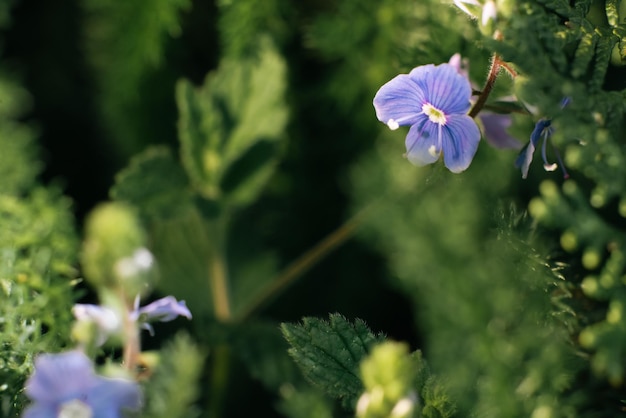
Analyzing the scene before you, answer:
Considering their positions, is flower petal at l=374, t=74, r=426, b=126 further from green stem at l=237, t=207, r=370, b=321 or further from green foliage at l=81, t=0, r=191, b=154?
green foliage at l=81, t=0, r=191, b=154

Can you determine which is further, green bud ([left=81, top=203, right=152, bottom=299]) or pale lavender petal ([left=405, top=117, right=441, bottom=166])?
green bud ([left=81, top=203, right=152, bottom=299])

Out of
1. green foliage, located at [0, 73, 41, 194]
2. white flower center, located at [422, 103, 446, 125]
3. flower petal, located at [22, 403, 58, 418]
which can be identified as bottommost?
white flower center, located at [422, 103, 446, 125]

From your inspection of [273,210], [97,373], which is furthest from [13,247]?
[273,210]

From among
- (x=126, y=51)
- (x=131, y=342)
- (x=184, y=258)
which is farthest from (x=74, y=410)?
(x=126, y=51)

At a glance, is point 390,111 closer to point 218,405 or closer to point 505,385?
point 505,385

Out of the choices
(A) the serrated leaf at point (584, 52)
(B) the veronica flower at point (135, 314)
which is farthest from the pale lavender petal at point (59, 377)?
(A) the serrated leaf at point (584, 52)

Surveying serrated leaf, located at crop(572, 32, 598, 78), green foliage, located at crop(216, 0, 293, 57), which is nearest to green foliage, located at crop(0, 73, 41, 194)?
green foliage, located at crop(216, 0, 293, 57)

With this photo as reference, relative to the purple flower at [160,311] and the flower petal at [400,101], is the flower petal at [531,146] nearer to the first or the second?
the flower petal at [400,101]
